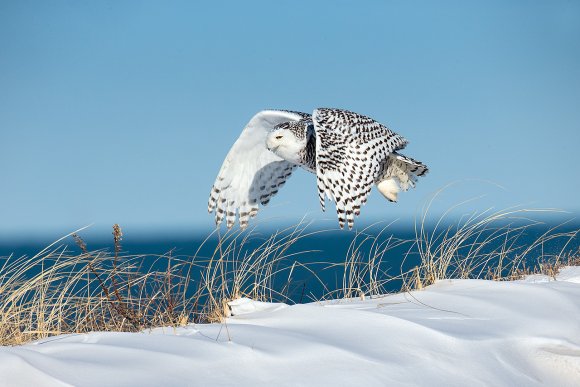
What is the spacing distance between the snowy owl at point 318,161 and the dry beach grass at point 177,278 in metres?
0.46

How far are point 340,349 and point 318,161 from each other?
260 cm

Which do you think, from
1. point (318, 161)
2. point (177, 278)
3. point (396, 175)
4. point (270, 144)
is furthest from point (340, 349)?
point (396, 175)

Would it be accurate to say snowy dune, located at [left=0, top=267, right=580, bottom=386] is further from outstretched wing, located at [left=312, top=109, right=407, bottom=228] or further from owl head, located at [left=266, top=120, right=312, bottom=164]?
owl head, located at [left=266, top=120, right=312, bottom=164]

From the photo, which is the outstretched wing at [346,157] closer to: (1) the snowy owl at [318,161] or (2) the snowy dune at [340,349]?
(1) the snowy owl at [318,161]

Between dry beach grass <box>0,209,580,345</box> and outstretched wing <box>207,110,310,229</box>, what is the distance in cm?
145

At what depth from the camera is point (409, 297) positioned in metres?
4.14

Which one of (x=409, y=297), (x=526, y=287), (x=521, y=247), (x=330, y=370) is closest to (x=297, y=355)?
(x=330, y=370)

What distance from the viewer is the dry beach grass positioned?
400 cm

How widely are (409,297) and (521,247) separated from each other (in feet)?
6.74

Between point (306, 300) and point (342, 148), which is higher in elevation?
point (342, 148)

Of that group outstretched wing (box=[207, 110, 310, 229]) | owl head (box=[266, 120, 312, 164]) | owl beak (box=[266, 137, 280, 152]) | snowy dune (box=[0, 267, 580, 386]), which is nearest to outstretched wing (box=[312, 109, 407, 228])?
owl head (box=[266, 120, 312, 164])

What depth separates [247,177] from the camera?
6.36 m

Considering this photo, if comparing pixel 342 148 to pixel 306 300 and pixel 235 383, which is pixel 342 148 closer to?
pixel 306 300

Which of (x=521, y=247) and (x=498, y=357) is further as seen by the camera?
(x=521, y=247)
